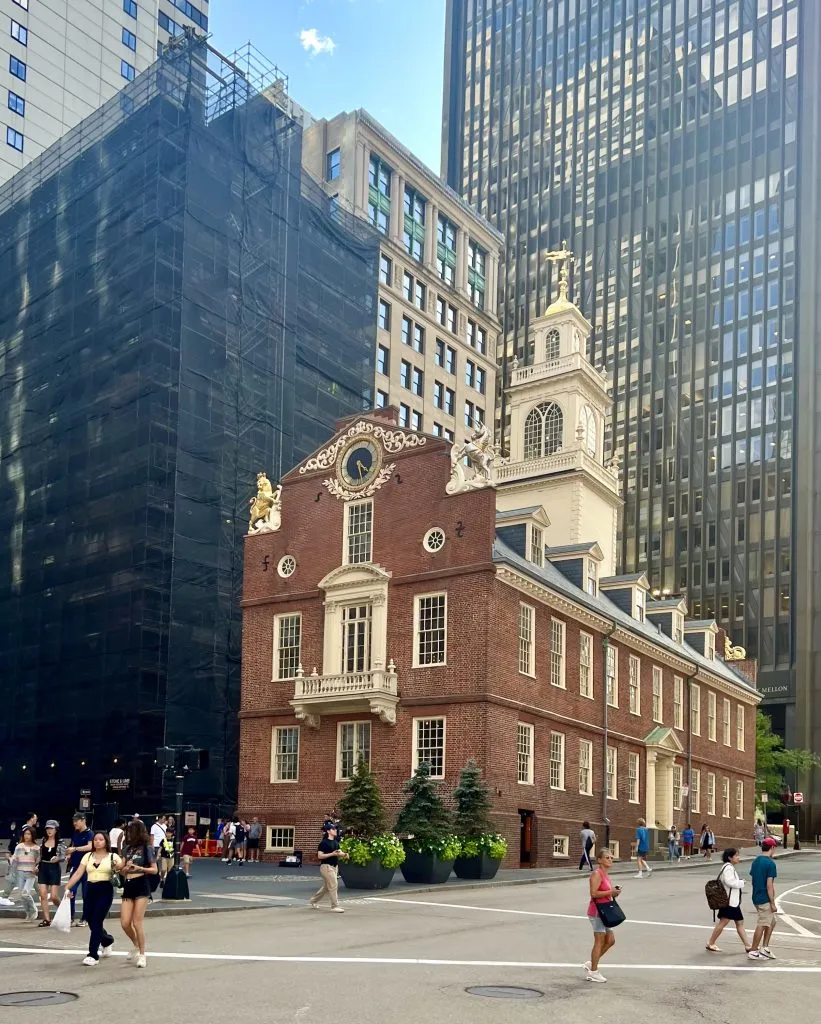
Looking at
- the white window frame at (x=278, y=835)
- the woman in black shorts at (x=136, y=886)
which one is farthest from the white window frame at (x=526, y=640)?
the woman in black shorts at (x=136, y=886)

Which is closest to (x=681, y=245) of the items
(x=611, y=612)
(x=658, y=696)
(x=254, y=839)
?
(x=658, y=696)

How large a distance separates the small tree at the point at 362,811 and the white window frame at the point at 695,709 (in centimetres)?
2855

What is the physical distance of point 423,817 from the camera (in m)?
31.2

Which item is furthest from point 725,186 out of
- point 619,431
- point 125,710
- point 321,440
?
point 125,710

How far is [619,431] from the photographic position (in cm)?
12000

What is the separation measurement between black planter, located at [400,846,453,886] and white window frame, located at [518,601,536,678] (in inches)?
375

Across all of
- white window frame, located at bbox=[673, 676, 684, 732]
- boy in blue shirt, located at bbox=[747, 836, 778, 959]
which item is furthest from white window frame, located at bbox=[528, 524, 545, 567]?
boy in blue shirt, located at bbox=[747, 836, 778, 959]

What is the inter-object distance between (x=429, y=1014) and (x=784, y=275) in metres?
105

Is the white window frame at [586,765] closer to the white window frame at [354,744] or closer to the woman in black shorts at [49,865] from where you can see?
the white window frame at [354,744]

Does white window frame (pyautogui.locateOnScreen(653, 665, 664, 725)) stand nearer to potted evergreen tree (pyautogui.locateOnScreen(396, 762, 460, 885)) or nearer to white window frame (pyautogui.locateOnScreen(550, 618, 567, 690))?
white window frame (pyautogui.locateOnScreen(550, 618, 567, 690))

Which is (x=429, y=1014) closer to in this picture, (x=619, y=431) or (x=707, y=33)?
(x=619, y=431)

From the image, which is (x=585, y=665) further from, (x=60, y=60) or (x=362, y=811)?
(x=60, y=60)

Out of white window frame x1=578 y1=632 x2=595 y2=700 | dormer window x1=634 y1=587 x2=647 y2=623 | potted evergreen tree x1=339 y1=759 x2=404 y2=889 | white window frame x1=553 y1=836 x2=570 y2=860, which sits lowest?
white window frame x1=553 y1=836 x2=570 y2=860

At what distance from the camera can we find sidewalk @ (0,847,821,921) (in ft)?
75.8
